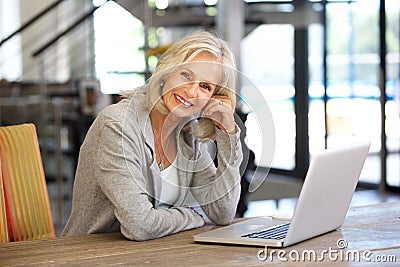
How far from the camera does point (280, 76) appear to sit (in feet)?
21.8

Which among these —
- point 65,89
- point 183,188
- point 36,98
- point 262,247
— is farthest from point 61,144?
point 262,247

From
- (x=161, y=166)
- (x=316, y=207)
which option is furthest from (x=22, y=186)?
(x=316, y=207)

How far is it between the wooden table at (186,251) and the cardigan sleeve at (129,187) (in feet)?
0.10

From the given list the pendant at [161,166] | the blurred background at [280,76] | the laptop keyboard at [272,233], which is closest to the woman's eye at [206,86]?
the pendant at [161,166]

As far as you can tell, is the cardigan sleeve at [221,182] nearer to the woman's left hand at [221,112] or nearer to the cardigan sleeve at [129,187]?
the woman's left hand at [221,112]

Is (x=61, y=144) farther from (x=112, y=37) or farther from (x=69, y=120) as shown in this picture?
(x=112, y=37)

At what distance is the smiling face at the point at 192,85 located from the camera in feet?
6.28

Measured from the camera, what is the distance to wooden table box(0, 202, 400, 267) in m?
1.61

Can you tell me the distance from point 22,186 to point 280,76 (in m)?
4.62

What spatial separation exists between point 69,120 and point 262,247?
4174 millimetres

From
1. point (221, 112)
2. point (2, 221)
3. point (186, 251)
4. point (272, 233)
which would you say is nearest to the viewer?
point (186, 251)

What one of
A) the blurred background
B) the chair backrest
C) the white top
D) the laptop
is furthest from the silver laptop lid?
the blurred background

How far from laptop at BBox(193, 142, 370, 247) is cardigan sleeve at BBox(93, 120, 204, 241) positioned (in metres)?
0.11

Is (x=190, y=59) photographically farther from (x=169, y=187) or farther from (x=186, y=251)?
(x=186, y=251)
